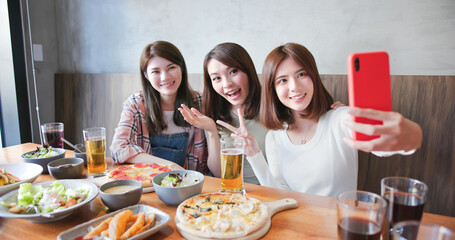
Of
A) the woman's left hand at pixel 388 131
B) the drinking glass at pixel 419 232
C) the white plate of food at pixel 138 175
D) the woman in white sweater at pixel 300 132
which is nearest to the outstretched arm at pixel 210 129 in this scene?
the woman in white sweater at pixel 300 132

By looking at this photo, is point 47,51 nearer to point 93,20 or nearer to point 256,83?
point 93,20

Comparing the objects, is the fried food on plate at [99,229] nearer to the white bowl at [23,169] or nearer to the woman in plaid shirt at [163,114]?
the white bowl at [23,169]

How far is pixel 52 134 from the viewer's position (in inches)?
64.7

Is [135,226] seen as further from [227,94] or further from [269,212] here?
[227,94]

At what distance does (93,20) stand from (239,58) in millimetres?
2371

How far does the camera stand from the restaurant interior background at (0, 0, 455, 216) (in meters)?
1.87

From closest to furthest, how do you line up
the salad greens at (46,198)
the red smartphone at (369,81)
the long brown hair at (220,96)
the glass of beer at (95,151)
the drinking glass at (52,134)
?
the red smartphone at (369,81) → the salad greens at (46,198) → the glass of beer at (95,151) → the drinking glass at (52,134) → the long brown hair at (220,96)

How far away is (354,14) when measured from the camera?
2.02 metres

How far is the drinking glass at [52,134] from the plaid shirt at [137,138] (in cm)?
28

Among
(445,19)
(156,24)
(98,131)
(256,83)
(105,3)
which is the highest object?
(105,3)

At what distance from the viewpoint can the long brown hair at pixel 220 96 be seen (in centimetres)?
174

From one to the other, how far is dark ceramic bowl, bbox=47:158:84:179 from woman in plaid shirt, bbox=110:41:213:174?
433 millimetres

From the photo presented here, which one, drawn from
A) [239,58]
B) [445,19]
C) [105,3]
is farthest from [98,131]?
[105,3]

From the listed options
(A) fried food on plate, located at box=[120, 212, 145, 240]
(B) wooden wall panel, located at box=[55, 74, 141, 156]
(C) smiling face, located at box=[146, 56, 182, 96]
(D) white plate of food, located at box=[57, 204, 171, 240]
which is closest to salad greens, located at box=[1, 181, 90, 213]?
(D) white plate of food, located at box=[57, 204, 171, 240]
